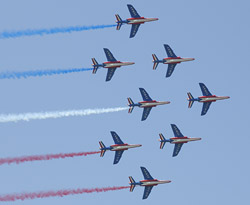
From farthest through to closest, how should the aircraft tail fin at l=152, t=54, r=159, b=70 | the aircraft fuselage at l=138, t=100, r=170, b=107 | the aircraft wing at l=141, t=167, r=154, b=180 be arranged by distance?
1. the aircraft fuselage at l=138, t=100, r=170, b=107
2. the aircraft wing at l=141, t=167, r=154, b=180
3. the aircraft tail fin at l=152, t=54, r=159, b=70

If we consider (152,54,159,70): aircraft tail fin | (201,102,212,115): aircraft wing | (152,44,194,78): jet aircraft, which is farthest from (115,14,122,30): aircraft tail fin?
(201,102,212,115): aircraft wing

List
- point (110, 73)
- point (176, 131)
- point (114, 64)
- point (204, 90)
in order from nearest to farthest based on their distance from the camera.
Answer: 1. point (110, 73)
2. point (114, 64)
3. point (204, 90)
4. point (176, 131)

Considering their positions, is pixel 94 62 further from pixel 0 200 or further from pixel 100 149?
pixel 0 200

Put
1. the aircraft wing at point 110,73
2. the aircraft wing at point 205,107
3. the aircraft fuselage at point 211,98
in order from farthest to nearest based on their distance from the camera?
1. the aircraft wing at point 205,107
2. the aircraft fuselage at point 211,98
3. the aircraft wing at point 110,73

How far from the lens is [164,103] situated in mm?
118938

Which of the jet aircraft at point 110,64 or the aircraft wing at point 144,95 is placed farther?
the aircraft wing at point 144,95

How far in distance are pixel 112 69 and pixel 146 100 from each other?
902 cm

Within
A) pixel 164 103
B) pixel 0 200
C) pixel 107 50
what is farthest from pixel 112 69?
pixel 0 200

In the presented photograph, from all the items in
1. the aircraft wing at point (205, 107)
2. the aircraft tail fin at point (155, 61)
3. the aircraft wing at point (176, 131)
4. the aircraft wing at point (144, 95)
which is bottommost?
the aircraft wing at point (176, 131)

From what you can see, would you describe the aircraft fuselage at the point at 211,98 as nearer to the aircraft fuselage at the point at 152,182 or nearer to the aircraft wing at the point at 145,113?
the aircraft wing at the point at 145,113

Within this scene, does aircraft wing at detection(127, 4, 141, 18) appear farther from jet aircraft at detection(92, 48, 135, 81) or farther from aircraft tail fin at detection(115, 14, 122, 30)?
jet aircraft at detection(92, 48, 135, 81)

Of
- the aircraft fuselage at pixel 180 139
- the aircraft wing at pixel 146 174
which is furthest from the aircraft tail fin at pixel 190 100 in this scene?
the aircraft wing at pixel 146 174

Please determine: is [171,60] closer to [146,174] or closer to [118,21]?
[118,21]

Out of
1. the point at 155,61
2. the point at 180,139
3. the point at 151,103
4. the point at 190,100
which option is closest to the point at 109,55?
the point at 155,61
